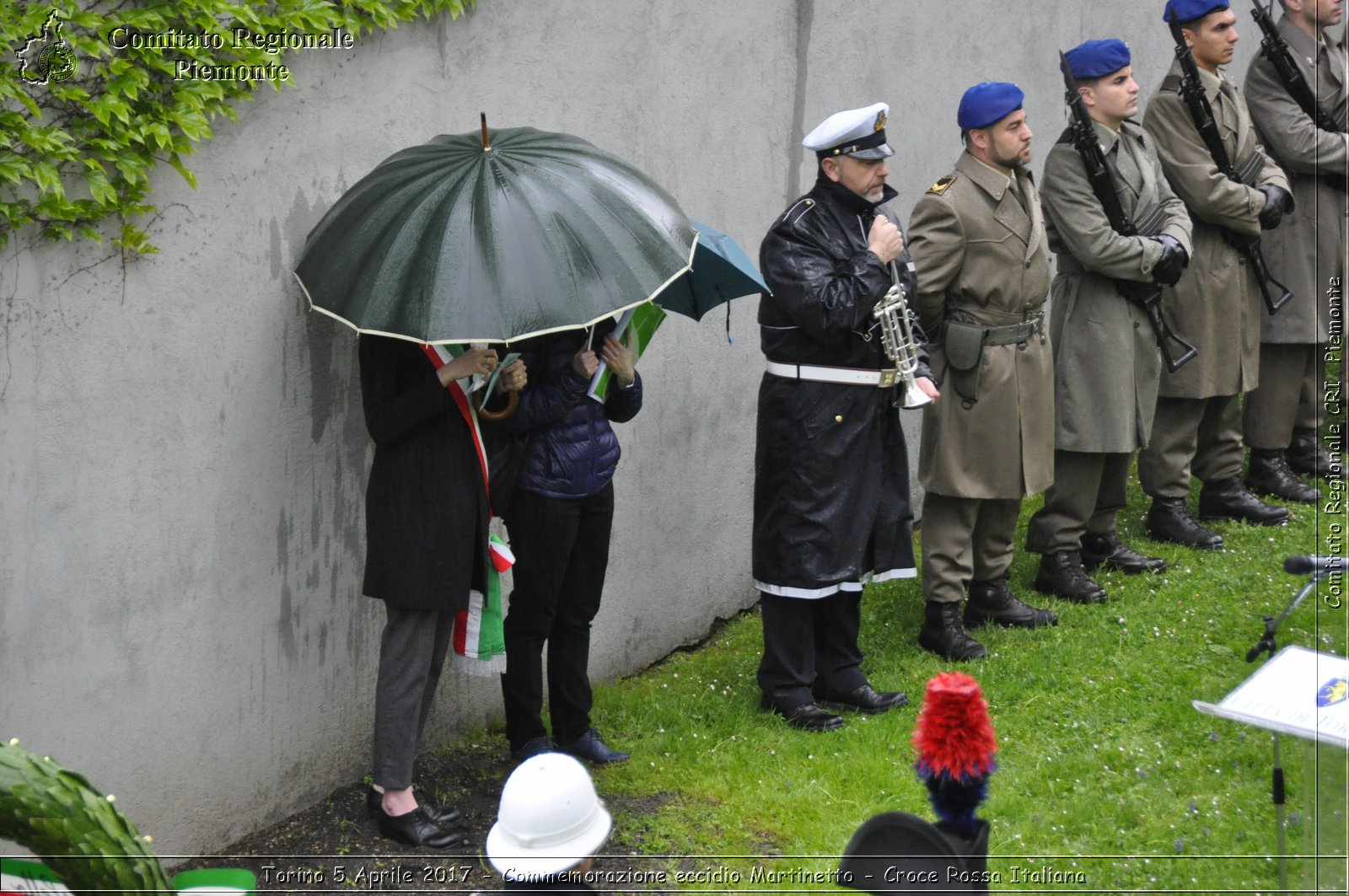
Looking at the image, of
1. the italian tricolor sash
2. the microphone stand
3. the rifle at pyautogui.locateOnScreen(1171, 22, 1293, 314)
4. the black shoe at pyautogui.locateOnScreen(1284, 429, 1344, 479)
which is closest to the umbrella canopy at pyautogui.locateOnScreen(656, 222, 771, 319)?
the italian tricolor sash

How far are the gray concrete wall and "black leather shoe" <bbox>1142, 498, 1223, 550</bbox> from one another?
2678mm

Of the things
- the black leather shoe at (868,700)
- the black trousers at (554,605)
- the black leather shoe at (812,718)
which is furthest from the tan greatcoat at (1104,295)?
the black trousers at (554,605)

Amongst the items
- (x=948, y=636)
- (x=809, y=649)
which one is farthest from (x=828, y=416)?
(x=948, y=636)

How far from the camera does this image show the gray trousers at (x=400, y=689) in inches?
179

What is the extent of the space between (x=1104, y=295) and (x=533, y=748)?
3346mm

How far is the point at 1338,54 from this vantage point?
8.00m

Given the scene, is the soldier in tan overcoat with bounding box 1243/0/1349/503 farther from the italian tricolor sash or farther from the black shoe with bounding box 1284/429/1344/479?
the italian tricolor sash

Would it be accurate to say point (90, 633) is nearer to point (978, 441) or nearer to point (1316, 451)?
point (978, 441)

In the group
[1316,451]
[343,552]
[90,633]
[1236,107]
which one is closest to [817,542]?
[343,552]

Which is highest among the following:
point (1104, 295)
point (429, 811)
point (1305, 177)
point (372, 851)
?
point (1305, 177)

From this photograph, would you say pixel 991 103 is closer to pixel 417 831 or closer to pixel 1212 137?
pixel 1212 137

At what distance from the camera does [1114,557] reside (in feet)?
23.3

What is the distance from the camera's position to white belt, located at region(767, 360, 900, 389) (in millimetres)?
5469

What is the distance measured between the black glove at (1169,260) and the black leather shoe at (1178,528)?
4.73ft
